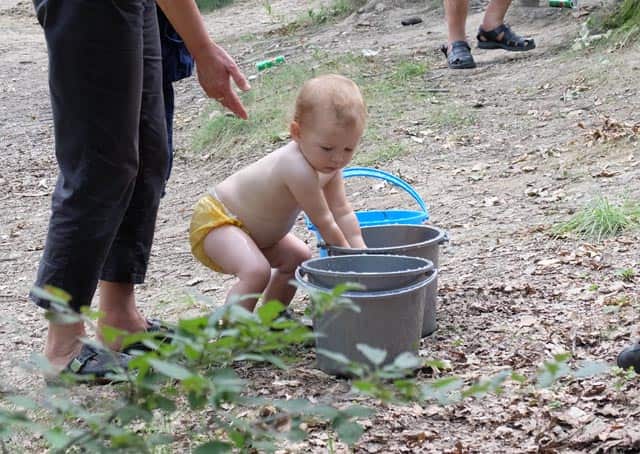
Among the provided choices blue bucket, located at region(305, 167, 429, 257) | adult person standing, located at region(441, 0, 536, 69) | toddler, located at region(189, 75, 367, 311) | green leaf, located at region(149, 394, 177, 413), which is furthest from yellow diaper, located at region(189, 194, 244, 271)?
adult person standing, located at region(441, 0, 536, 69)

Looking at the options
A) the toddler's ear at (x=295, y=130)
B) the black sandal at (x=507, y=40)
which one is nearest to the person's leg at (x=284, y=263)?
the toddler's ear at (x=295, y=130)

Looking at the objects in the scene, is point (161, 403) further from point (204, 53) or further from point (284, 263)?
point (284, 263)

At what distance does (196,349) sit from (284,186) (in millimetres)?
2018

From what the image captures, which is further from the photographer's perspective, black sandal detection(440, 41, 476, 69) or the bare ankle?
black sandal detection(440, 41, 476, 69)

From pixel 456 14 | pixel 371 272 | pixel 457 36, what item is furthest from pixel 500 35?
pixel 371 272

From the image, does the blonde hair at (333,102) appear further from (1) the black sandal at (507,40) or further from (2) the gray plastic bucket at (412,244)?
(1) the black sandal at (507,40)

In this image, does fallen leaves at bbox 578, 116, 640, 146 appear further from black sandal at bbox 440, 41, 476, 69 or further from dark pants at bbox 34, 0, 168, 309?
dark pants at bbox 34, 0, 168, 309

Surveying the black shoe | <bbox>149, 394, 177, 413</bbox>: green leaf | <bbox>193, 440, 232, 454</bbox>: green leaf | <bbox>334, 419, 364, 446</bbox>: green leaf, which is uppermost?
<bbox>149, 394, 177, 413</bbox>: green leaf

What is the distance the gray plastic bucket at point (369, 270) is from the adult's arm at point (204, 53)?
538 mm

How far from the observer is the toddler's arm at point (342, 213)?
11.0ft

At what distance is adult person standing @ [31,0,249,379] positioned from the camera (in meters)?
2.73

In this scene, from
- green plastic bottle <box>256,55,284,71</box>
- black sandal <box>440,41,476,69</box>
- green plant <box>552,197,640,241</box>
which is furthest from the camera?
green plastic bottle <box>256,55,284,71</box>

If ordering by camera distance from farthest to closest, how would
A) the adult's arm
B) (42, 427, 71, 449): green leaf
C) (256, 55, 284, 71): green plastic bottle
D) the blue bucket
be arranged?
(256, 55, 284, 71): green plastic bottle
the blue bucket
the adult's arm
(42, 427, 71, 449): green leaf

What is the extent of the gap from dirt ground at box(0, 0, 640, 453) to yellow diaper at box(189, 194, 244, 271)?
0.52m
